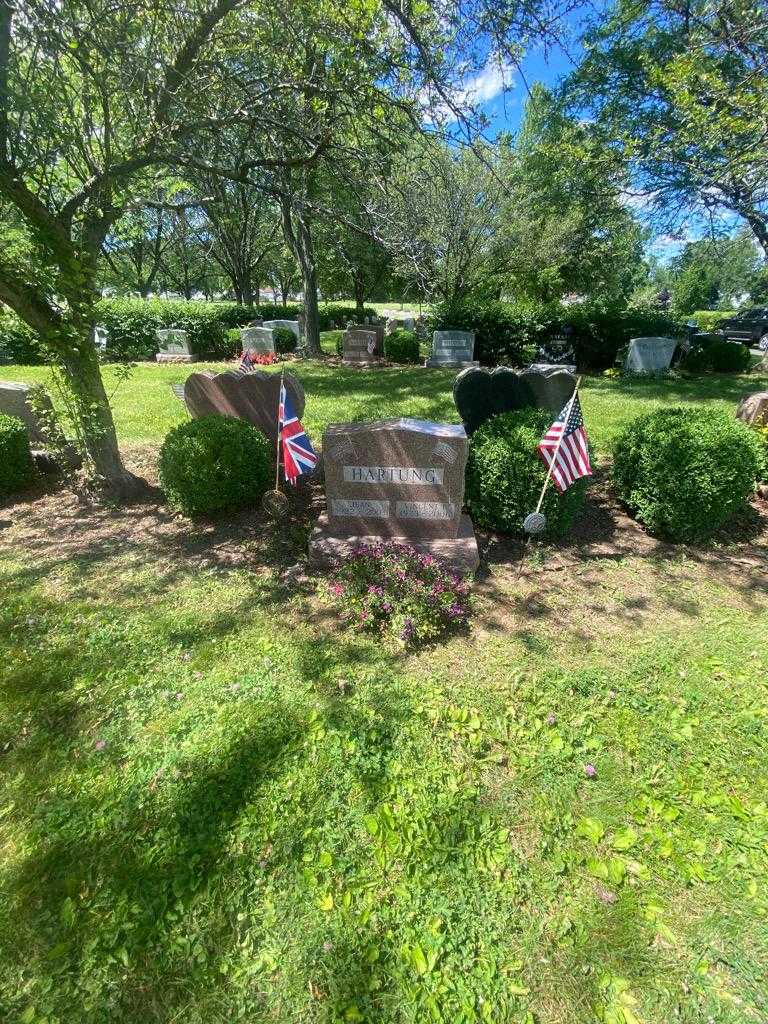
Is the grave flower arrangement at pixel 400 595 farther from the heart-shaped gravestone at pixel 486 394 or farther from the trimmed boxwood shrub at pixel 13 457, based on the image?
the trimmed boxwood shrub at pixel 13 457

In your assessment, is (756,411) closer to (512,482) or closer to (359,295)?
(512,482)

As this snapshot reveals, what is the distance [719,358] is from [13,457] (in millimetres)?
16830

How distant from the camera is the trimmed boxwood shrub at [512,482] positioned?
4.73m

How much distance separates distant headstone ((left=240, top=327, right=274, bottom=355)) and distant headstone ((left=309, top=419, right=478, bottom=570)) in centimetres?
1298

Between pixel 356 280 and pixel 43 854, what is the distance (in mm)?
36993

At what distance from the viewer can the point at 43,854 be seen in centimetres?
225

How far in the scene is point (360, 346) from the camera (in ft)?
50.6

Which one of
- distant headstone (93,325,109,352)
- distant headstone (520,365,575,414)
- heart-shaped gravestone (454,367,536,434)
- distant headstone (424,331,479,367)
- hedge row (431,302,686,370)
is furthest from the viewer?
distant headstone (424,331,479,367)

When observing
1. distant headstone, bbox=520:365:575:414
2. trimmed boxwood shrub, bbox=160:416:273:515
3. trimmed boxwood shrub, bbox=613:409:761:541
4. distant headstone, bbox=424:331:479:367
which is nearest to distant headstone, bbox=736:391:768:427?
trimmed boxwood shrub, bbox=613:409:761:541

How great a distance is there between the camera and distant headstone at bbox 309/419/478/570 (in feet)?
14.3

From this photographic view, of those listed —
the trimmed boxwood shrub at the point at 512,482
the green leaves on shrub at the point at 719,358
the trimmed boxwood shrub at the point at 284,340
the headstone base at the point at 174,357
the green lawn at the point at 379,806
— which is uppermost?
the trimmed boxwood shrub at the point at 284,340

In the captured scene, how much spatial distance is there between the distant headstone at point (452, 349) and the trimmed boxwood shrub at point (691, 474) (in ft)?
31.9

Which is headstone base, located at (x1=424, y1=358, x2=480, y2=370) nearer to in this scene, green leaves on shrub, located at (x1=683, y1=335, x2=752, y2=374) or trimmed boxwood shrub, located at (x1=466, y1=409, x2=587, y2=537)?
green leaves on shrub, located at (x1=683, y1=335, x2=752, y2=374)

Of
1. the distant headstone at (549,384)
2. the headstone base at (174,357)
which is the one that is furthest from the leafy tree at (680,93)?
the headstone base at (174,357)
